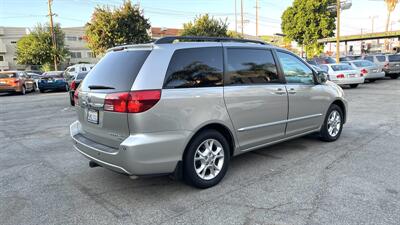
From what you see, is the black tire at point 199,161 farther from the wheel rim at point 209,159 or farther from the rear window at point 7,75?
the rear window at point 7,75

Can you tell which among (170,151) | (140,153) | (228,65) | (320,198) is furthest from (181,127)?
(320,198)

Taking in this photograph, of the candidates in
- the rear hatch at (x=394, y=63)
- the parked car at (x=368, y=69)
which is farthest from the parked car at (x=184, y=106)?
the rear hatch at (x=394, y=63)

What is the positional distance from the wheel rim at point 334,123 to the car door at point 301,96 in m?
0.37

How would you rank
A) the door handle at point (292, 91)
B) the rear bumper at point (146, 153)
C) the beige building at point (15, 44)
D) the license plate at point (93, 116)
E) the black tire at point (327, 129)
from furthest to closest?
the beige building at point (15, 44) → the black tire at point (327, 129) → the door handle at point (292, 91) → the license plate at point (93, 116) → the rear bumper at point (146, 153)

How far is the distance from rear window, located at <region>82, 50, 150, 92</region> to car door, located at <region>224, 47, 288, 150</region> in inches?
46.2

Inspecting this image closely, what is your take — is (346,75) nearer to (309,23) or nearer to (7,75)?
(7,75)

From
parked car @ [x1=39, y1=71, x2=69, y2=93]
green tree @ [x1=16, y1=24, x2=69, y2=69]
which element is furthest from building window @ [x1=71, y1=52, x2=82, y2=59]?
parked car @ [x1=39, y1=71, x2=69, y2=93]

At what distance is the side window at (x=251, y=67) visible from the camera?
4.36 m

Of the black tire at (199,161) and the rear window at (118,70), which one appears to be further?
the black tire at (199,161)

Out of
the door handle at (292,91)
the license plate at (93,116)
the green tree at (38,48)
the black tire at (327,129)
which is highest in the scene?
the green tree at (38,48)

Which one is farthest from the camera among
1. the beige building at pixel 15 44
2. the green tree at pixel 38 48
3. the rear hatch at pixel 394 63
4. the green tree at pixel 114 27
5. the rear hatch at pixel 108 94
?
the beige building at pixel 15 44

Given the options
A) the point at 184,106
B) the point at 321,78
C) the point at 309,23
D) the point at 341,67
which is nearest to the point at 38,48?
the point at 309,23

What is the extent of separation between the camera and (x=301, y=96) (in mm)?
5293

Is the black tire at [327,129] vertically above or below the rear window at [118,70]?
below
